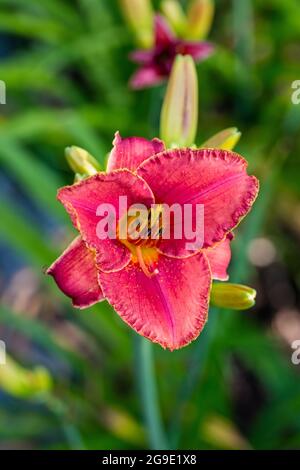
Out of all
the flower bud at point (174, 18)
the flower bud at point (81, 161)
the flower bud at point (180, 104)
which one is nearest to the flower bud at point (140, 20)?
the flower bud at point (174, 18)

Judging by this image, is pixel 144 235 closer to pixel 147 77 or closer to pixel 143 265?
pixel 143 265

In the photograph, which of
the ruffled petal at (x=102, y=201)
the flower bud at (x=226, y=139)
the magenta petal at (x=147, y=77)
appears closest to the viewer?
the ruffled petal at (x=102, y=201)

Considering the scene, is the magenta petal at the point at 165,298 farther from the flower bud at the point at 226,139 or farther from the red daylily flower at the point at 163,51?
the red daylily flower at the point at 163,51

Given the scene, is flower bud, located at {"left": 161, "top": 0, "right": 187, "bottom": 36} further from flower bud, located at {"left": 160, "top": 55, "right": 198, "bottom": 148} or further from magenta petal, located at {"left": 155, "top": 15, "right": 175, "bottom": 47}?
flower bud, located at {"left": 160, "top": 55, "right": 198, "bottom": 148}

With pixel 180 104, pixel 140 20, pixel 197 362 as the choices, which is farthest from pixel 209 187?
pixel 140 20

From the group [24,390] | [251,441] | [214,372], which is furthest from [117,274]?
[251,441]

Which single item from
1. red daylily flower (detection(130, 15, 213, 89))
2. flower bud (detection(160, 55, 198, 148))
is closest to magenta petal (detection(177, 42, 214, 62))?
red daylily flower (detection(130, 15, 213, 89))
